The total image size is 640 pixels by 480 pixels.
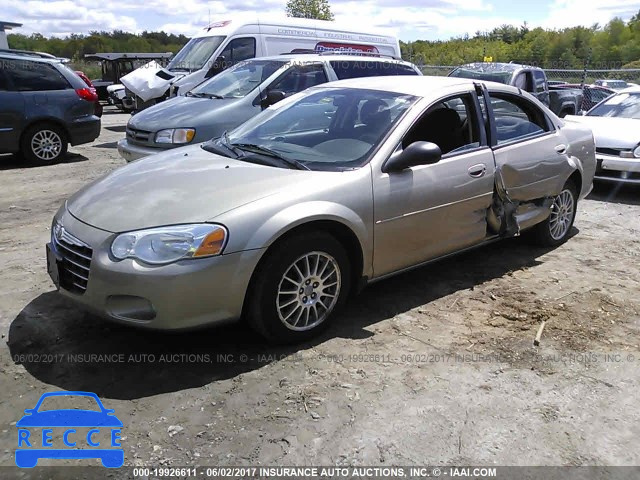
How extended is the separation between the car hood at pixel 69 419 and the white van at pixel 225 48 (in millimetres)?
9011

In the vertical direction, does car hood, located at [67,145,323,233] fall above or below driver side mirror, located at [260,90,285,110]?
below

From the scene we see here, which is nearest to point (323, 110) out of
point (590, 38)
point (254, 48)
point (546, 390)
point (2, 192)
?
point (546, 390)

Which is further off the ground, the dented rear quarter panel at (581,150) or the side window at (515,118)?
the side window at (515,118)

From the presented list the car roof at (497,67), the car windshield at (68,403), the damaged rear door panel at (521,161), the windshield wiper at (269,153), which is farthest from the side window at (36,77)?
the car roof at (497,67)

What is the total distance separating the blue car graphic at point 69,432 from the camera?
265 cm

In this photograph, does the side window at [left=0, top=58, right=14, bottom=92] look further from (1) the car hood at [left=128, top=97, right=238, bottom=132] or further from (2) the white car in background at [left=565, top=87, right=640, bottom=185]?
(2) the white car in background at [left=565, top=87, right=640, bottom=185]

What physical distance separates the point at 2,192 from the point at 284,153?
17.1 ft

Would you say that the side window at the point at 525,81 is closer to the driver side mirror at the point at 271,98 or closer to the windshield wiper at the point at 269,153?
the driver side mirror at the point at 271,98

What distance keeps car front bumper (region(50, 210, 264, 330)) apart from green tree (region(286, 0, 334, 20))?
34.4 meters

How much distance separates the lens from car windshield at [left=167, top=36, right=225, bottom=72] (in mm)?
11664

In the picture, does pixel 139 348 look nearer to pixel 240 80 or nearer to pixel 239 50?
pixel 240 80

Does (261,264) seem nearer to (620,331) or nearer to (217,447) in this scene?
(217,447)

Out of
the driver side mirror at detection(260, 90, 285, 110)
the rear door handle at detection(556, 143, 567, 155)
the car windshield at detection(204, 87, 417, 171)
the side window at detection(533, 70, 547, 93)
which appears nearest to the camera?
the car windshield at detection(204, 87, 417, 171)

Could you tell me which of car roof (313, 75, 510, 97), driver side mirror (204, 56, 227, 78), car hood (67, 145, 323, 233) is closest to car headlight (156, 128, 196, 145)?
car roof (313, 75, 510, 97)
